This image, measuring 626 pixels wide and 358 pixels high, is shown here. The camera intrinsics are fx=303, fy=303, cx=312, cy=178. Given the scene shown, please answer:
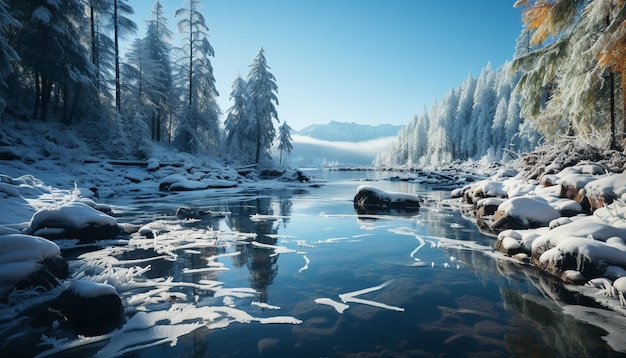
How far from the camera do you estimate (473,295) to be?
445cm

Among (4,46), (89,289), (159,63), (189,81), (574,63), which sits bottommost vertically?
(89,289)

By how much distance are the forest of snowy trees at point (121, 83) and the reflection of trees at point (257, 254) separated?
39.1 ft

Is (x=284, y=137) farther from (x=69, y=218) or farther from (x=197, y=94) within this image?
(x=69, y=218)

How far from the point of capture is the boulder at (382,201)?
1393 cm

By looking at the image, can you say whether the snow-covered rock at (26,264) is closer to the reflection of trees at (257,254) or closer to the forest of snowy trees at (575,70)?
the reflection of trees at (257,254)

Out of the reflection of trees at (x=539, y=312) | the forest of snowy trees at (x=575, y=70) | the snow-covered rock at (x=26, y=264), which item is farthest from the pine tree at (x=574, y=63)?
the snow-covered rock at (x=26, y=264)

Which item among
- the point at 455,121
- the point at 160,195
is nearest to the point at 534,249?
the point at 160,195

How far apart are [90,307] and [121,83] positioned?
90.9ft

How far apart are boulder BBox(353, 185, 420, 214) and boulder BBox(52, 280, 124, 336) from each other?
10.4 meters

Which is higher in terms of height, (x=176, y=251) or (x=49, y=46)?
(x=49, y=46)

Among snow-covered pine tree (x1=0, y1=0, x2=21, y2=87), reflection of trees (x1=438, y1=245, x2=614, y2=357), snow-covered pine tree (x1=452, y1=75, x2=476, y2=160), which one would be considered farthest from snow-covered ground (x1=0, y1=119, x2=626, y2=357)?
snow-covered pine tree (x1=452, y1=75, x2=476, y2=160)

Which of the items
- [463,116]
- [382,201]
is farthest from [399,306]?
[463,116]

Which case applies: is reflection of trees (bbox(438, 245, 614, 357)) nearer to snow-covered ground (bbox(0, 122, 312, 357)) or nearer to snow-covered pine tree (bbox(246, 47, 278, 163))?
snow-covered ground (bbox(0, 122, 312, 357))

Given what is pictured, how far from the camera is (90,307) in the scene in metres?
3.56
